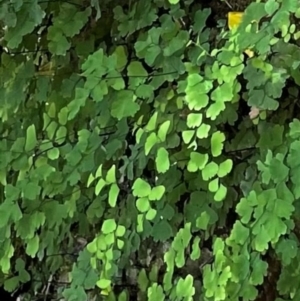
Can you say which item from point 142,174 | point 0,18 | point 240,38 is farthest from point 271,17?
point 0,18

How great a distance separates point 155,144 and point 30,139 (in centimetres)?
26

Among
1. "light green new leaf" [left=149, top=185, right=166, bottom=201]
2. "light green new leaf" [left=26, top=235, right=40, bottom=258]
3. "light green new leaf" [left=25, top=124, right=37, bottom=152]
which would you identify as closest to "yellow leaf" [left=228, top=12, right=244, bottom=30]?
"light green new leaf" [left=149, top=185, right=166, bottom=201]

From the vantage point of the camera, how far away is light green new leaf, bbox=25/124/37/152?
3.65ft

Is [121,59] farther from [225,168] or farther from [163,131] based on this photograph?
[225,168]

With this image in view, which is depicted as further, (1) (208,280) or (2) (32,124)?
(2) (32,124)

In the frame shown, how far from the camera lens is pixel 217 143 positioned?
37.0 inches

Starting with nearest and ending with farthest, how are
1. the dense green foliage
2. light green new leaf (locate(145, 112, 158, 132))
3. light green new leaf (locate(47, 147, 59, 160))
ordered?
1. the dense green foliage
2. light green new leaf (locate(145, 112, 158, 132))
3. light green new leaf (locate(47, 147, 59, 160))

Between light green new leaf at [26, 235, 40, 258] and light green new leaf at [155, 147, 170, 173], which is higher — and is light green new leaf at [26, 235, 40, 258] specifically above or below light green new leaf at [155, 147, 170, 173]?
below

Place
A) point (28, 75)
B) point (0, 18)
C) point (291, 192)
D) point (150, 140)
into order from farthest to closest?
point (28, 75) < point (0, 18) < point (150, 140) < point (291, 192)

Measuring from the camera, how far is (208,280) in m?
0.91

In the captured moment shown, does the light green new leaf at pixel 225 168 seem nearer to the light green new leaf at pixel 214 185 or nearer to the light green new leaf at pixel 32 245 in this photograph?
the light green new leaf at pixel 214 185

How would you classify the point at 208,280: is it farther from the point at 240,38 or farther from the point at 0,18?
the point at 0,18

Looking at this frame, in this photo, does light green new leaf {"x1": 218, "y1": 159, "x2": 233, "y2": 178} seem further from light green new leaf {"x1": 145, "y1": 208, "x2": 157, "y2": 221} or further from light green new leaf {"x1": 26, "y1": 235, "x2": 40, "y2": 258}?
light green new leaf {"x1": 26, "y1": 235, "x2": 40, "y2": 258}

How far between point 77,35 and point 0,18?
0.15 m
